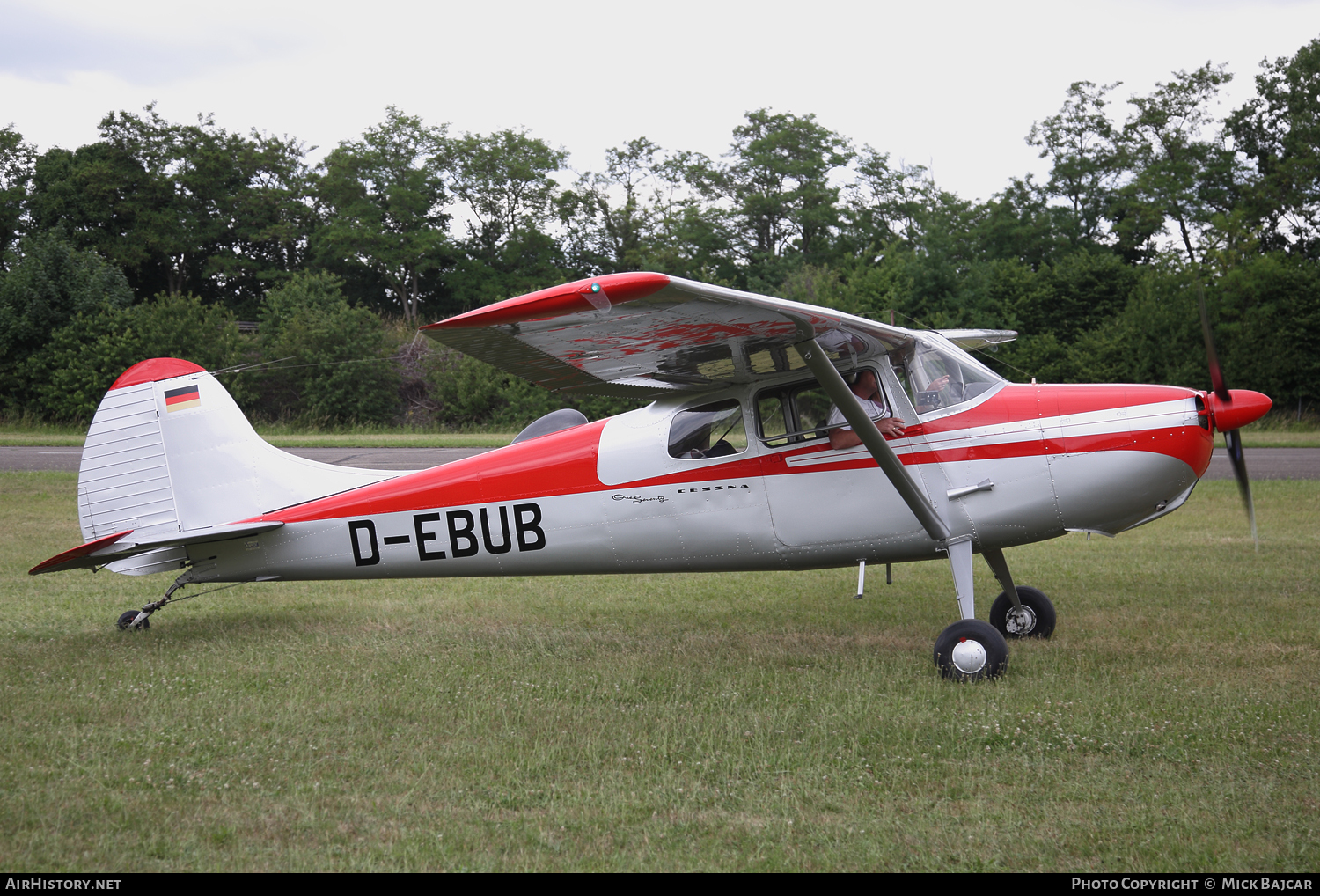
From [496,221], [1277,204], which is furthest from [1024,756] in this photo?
[496,221]

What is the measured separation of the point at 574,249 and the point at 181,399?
3892cm

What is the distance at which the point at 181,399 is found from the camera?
25.0ft

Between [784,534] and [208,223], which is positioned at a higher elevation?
[208,223]

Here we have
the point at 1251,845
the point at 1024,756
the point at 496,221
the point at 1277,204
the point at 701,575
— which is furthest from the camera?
the point at 496,221

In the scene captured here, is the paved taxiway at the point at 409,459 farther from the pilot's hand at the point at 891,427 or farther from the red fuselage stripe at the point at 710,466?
the pilot's hand at the point at 891,427

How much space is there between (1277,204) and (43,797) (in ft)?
134

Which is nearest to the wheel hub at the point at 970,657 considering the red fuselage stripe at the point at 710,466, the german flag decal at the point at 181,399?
the red fuselage stripe at the point at 710,466

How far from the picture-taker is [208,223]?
48844 millimetres

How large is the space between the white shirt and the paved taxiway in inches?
480

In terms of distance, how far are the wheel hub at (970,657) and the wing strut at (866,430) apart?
0.83m

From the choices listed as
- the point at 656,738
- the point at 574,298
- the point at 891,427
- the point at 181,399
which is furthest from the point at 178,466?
the point at 891,427

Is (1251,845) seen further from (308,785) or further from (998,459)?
(308,785)

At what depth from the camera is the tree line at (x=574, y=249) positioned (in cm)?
3238

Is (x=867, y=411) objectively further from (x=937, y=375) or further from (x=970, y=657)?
(x=970, y=657)
